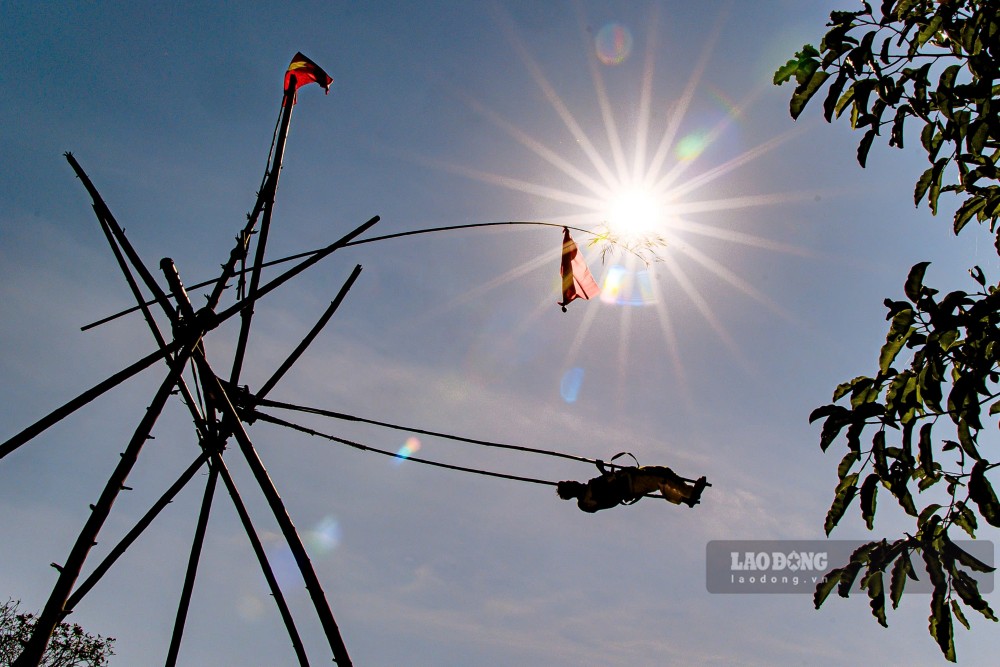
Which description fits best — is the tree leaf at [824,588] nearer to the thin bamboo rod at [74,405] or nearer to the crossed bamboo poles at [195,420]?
the crossed bamboo poles at [195,420]

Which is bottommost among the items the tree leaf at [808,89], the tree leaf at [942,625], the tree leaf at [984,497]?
the tree leaf at [942,625]

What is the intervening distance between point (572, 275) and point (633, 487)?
144 inches

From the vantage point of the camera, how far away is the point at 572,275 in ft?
30.5

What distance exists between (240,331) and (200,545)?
89.5 inches

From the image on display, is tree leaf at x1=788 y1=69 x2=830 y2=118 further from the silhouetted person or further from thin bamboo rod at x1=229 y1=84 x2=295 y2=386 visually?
thin bamboo rod at x1=229 y1=84 x2=295 y2=386

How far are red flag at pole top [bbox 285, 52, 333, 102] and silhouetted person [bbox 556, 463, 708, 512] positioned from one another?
6.21m

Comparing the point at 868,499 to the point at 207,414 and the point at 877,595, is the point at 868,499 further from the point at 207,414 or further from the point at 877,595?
the point at 207,414

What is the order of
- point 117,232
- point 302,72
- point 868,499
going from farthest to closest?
point 302,72, point 117,232, point 868,499

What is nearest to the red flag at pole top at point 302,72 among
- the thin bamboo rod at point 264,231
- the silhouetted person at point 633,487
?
the thin bamboo rod at point 264,231

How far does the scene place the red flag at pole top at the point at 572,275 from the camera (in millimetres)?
9312

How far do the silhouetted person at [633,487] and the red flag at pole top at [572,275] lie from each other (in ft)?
10.5

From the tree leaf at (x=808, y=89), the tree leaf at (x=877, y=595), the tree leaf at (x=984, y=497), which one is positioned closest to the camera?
the tree leaf at (x=984, y=497)

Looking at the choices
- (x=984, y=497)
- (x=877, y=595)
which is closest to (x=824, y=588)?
(x=877, y=595)

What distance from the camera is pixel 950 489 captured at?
3992 mm
